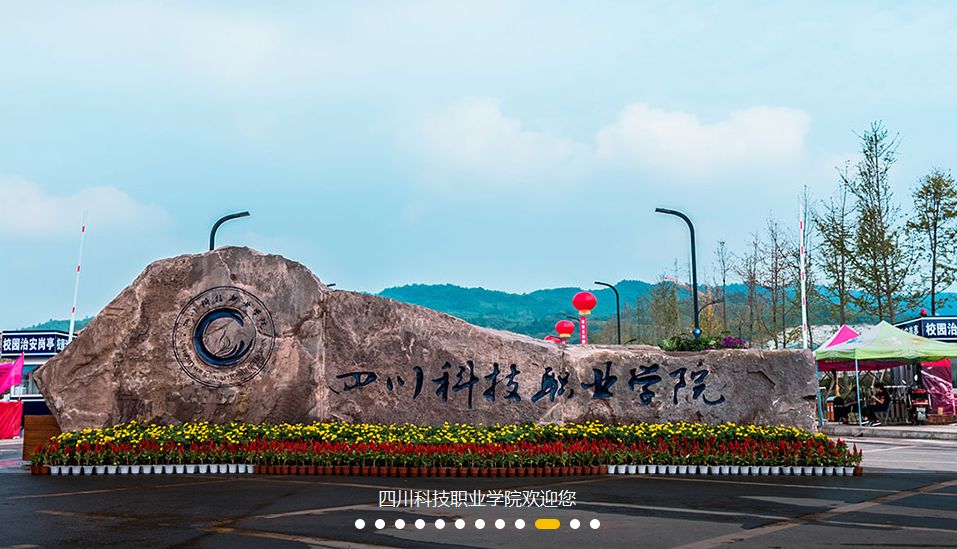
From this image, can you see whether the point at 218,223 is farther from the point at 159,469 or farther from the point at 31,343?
the point at 31,343

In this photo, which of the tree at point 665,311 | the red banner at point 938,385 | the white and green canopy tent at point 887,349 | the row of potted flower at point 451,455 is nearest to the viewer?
the row of potted flower at point 451,455

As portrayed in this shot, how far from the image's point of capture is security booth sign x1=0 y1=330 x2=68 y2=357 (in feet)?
120

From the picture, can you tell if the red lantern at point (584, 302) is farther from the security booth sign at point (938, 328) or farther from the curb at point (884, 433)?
the security booth sign at point (938, 328)

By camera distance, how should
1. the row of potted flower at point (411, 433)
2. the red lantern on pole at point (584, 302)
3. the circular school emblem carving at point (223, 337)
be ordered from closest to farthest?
the row of potted flower at point (411, 433) → the circular school emblem carving at point (223, 337) → the red lantern on pole at point (584, 302)

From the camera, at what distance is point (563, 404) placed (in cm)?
1579

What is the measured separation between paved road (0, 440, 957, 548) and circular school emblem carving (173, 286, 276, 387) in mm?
2556

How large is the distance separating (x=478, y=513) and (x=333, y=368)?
6.99 m

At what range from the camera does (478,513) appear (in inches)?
364

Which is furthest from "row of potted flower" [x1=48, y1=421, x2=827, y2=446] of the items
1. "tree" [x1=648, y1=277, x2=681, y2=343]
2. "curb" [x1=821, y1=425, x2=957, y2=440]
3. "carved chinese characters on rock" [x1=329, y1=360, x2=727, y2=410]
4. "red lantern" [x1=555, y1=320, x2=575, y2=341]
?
"tree" [x1=648, y1=277, x2=681, y2=343]

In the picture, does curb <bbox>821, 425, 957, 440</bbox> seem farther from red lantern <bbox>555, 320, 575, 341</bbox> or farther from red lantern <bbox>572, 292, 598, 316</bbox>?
red lantern <bbox>555, 320, 575, 341</bbox>

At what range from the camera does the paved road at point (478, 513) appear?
768 centimetres

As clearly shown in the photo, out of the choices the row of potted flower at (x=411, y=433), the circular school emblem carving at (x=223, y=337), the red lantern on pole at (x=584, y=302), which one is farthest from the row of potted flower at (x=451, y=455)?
the red lantern on pole at (x=584, y=302)

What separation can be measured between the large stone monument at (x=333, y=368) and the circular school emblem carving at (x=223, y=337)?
0.02 metres

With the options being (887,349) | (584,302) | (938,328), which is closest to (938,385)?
(938,328)
